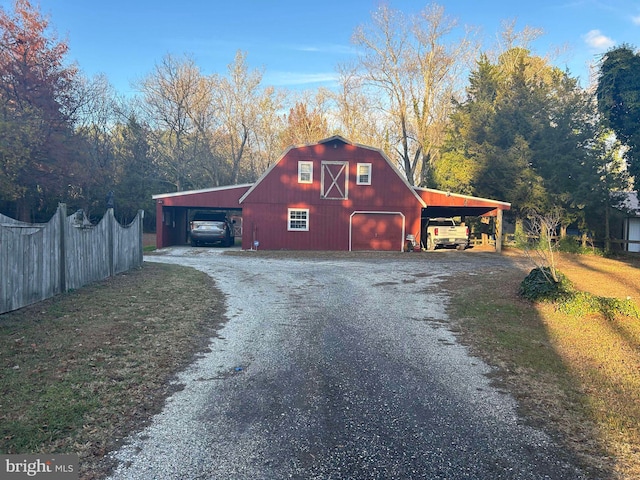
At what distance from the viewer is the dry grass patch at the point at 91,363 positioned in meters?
3.40

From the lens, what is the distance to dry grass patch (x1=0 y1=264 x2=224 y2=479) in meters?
3.40

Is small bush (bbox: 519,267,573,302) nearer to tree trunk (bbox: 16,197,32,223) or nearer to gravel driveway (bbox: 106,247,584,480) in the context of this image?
gravel driveway (bbox: 106,247,584,480)

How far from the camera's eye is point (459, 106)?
29781mm

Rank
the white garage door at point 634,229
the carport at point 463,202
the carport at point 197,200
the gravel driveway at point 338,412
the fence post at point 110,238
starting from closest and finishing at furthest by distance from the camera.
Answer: the gravel driveway at point 338,412 < the fence post at point 110,238 < the carport at point 463,202 < the carport at point 197,200 < the white garage door at point 634,229

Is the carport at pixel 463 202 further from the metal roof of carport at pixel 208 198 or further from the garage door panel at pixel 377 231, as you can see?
the metal roof of carport at pixel 208 198

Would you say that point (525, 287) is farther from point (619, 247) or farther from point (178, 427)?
point (619, 247)

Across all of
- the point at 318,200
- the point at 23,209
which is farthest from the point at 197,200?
the point at 23,209

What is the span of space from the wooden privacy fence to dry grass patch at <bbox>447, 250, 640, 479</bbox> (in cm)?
678

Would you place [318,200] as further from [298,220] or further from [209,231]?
[209,231]

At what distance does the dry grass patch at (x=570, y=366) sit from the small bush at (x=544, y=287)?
0.87 ft

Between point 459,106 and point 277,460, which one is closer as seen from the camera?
point 277,460

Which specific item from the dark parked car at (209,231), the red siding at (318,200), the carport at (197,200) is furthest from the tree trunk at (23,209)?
the red siding at (318,200)

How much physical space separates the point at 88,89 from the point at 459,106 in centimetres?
2541

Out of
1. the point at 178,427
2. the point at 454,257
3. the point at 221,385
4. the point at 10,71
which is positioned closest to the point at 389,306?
the point at 221,385
